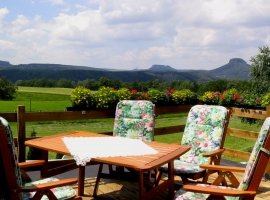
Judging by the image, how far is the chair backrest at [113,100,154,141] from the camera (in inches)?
161

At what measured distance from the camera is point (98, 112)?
4.53 m

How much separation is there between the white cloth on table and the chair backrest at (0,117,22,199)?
0.65m

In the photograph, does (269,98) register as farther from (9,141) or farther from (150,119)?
(9,141)

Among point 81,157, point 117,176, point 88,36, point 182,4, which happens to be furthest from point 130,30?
point 81,157

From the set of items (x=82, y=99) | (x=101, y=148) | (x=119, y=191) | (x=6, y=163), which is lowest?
(x=119, y=191)

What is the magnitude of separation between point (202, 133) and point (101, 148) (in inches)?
57.0

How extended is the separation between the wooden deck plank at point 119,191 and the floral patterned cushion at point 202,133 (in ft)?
1.69

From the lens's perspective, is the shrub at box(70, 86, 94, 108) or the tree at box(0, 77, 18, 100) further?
the tree at box(0, 77, 18, 100)

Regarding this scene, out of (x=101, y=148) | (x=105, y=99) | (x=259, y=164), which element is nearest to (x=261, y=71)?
(x=105, y=99)

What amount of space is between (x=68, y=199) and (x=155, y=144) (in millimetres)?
1152

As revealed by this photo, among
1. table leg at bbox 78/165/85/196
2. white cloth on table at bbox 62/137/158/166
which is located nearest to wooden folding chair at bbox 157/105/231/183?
white cloth on table at bbox 62/137/158/166

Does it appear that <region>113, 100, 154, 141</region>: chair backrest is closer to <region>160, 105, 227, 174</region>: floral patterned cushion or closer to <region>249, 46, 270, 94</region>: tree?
<region>160, 105, 227, 174</region>: floral patterned cushion

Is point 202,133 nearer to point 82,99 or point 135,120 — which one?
point 135,120

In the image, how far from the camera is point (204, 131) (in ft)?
12.6
